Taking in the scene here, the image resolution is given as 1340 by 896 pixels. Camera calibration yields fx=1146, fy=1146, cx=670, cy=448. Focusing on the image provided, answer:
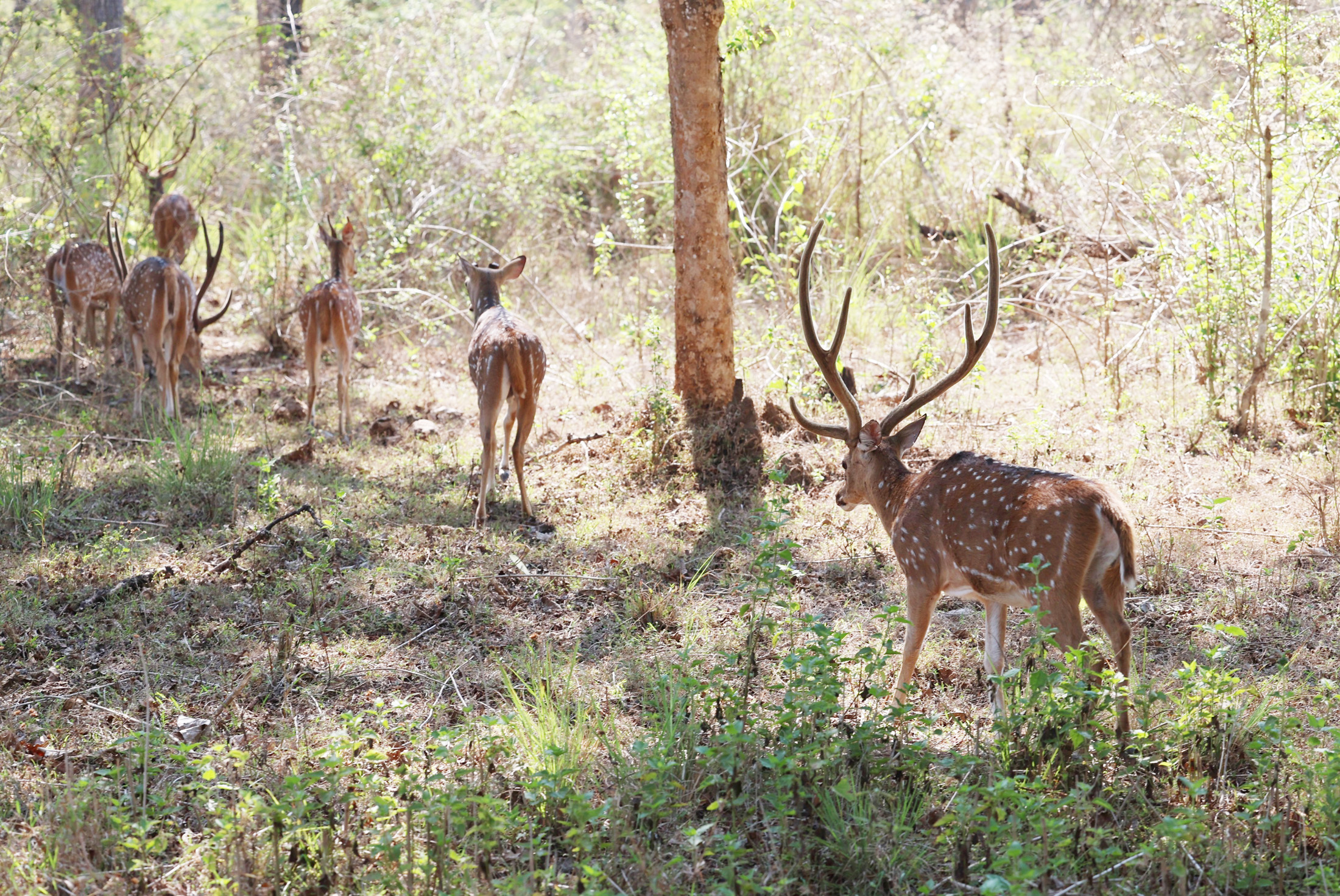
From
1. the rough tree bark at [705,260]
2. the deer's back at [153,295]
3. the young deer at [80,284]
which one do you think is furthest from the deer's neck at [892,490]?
the young deer at [80,284]

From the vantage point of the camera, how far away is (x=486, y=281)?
8961 mm

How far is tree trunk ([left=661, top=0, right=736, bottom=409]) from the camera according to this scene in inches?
302

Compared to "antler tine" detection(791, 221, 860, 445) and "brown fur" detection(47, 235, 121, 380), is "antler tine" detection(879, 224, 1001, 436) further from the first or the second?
"brown fur" detection(47, 235, 121, 380)

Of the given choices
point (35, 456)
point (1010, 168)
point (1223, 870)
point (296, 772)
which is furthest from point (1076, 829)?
point (1010, 168)

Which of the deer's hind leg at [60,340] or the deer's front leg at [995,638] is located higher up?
the deer's hind leg at [60,340]

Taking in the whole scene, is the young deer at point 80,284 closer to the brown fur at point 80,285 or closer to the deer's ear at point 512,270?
the brown fur at point 80,285

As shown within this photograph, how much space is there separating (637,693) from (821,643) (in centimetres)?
123

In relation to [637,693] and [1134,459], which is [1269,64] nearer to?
[1134,459]

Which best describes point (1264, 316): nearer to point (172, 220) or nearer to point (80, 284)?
point (80, 284)

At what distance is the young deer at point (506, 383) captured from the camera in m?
7.48

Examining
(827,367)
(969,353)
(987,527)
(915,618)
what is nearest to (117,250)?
(827,367)

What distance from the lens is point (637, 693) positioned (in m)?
5.21

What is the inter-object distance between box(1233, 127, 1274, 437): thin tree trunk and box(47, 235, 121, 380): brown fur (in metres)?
9.30

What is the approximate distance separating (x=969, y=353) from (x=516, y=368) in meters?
3.26
